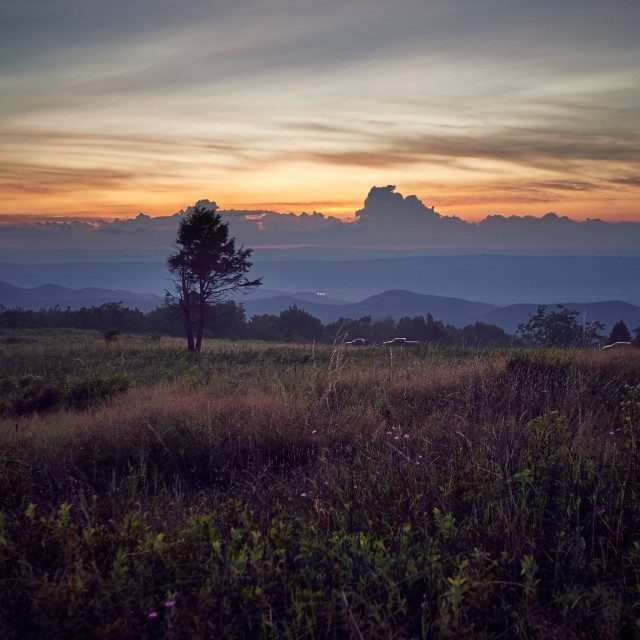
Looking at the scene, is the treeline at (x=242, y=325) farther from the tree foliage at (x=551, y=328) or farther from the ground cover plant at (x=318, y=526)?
the ground cover plant at (x=318, y=526)

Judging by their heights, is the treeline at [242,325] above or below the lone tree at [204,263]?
below

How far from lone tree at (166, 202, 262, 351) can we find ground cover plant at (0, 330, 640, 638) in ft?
77.0

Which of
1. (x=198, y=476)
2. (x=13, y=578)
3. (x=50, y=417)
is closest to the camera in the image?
(x=13, y=578)

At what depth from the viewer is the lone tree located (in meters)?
30.2

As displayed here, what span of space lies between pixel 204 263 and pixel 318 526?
27.7 meters

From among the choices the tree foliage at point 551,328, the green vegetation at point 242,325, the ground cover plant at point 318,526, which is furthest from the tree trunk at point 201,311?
the ground cover plant at point 318,526

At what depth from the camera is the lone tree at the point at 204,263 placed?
30.2 metres

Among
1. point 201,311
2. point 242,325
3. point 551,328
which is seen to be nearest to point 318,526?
point 201,311

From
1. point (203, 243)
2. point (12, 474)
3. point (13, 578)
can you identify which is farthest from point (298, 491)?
→ point (203, 243)

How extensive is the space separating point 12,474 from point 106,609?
8.98 feet

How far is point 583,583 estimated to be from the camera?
3008 mm

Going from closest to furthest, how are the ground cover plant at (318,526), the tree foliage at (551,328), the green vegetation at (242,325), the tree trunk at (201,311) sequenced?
the ground cover plant at (318,526), the tree trunk at (201,311), the tree foliage at (551,328), the green vegetation at (242,325)

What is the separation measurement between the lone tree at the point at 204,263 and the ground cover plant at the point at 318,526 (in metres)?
23.5

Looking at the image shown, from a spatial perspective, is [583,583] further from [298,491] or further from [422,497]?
[298,491]
